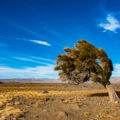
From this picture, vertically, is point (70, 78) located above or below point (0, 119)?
above

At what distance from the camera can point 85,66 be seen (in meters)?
18.3

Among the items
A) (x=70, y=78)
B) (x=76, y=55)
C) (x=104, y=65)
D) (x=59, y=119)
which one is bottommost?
(x=59, y=119)

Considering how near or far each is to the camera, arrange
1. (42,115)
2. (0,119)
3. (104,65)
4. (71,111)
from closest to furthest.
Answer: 1. (0,119)
2. (42,115)
3. (71,111)
4. (104,65)

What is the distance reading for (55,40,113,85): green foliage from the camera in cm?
1819

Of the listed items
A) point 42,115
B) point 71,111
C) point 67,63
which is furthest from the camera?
point 67,63

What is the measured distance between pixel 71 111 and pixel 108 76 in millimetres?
8841

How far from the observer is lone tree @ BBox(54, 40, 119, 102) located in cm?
1820

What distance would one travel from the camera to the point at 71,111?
1252cm

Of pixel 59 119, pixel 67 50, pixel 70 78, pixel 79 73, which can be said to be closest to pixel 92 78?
pixel 79 73

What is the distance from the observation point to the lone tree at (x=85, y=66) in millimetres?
18203

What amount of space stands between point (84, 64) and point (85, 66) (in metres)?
0.32

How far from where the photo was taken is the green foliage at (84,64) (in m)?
18.2

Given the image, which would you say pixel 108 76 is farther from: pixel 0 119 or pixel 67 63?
pixel 0 119

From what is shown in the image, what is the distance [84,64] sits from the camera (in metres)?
18.5
